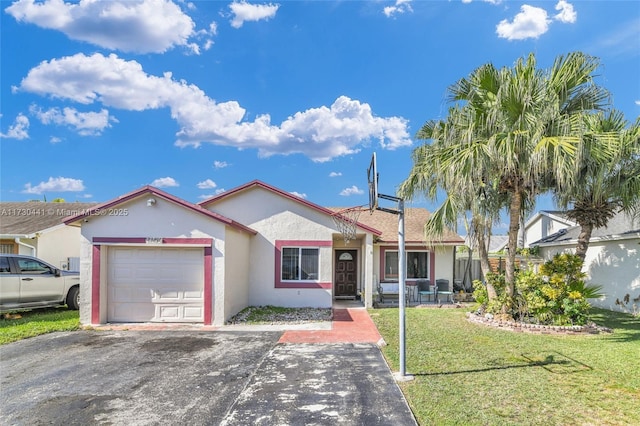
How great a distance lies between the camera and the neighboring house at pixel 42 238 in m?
15.8

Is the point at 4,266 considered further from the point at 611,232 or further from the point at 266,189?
the point at 611,232

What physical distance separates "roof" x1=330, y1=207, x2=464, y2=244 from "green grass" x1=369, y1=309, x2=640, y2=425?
605cm

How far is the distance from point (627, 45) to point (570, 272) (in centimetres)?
828

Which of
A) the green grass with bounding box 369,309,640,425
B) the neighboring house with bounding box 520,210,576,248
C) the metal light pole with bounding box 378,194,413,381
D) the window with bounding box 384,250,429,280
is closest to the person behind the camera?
the green grass with bounding box 369,309,640,425

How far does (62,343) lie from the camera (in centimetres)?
879

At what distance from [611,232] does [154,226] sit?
1677 cm

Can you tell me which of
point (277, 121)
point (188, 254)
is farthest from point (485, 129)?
point (277, 121)

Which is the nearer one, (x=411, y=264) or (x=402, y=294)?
(x=402, y=294)

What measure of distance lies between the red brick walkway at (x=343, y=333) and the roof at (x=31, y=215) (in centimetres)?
1120

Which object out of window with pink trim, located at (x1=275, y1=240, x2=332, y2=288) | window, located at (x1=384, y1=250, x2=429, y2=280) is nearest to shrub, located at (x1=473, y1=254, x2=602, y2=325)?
window, located at (x1=384, y1=250, x2=429, y2=280)

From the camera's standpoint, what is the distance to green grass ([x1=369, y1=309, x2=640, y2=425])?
4.76 metres

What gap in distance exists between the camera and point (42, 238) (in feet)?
52.6

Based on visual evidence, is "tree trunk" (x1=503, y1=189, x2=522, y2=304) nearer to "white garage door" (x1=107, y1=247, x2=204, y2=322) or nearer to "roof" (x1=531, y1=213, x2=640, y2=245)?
"roof" (x1=531, y1=213, x2=640, y2=245)

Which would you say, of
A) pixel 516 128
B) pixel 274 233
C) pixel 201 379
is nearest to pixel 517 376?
pixel 201 379
